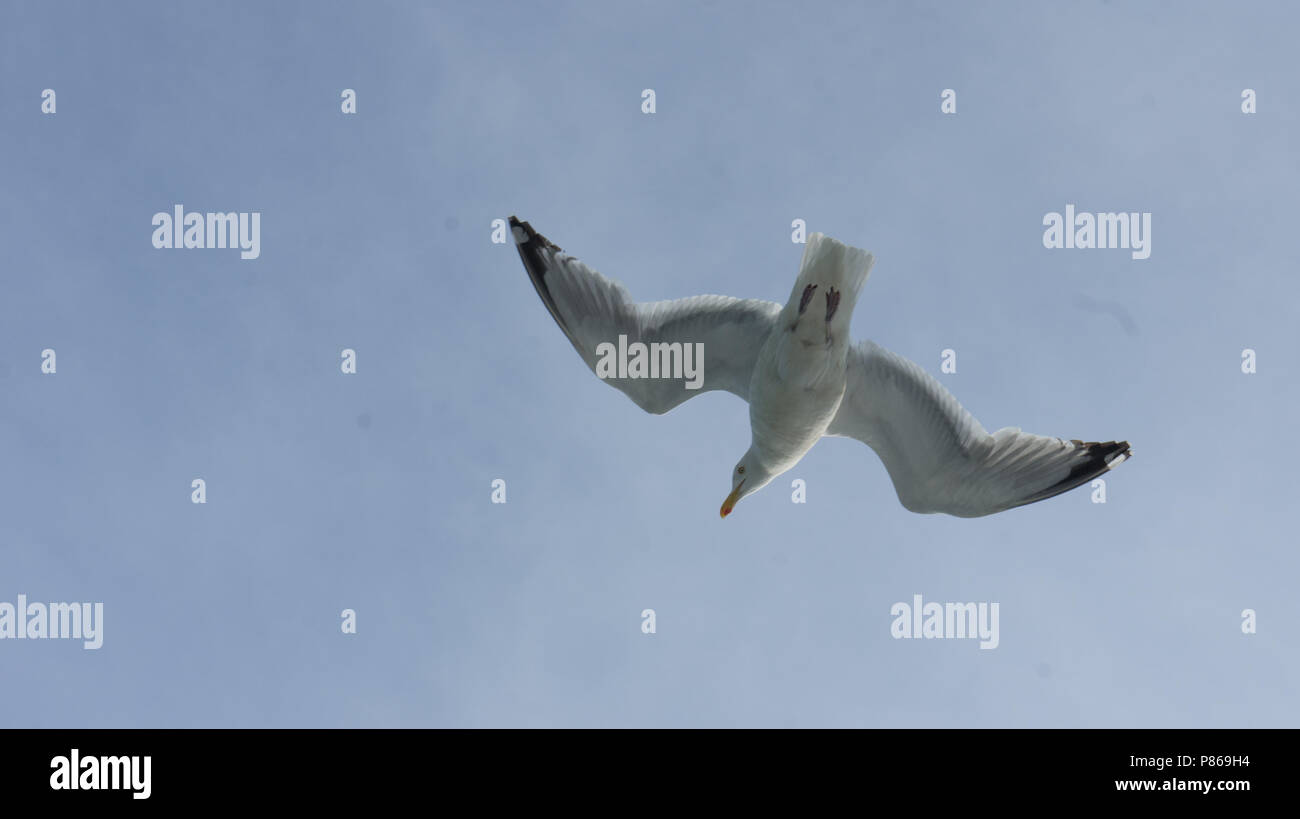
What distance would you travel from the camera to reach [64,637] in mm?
7691

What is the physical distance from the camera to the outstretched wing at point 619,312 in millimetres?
6586

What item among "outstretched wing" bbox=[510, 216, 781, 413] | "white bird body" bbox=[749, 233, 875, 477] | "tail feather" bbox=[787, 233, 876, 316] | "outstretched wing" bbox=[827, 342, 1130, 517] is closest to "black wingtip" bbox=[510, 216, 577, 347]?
"outstretched wing" bbox=[510, 216, 781, 413]

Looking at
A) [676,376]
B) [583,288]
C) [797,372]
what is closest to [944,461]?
[797,372]

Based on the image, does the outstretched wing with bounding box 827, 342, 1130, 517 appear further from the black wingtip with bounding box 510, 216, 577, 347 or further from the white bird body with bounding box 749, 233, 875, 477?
the black wingtip with bounding box 510, 216, 577, 347

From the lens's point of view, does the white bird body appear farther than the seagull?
No

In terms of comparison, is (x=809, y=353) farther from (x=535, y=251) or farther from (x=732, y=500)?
(x=535, y=251)

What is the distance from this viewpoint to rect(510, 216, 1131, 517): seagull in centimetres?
654

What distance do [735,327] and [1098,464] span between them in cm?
240

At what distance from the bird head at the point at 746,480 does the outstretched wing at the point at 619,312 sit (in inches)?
36.7

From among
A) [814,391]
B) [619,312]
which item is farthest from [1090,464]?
[619,312]

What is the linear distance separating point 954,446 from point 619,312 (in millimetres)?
2251

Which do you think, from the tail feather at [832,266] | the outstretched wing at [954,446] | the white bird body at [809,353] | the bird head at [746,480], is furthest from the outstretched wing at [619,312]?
the bird head at [746,480]

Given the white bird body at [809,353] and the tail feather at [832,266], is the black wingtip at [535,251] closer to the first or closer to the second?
the white bird body at [809,353]

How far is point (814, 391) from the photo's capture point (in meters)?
6.46
